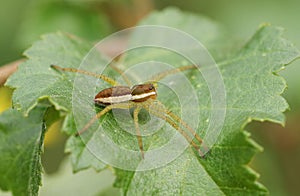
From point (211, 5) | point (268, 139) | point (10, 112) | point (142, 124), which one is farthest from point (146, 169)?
point (211, 5)

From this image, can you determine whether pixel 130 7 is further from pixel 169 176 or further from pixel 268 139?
pixel 169 176

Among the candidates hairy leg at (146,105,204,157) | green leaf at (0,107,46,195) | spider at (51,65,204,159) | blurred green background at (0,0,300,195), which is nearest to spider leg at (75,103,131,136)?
spider at (51,65,204,159)

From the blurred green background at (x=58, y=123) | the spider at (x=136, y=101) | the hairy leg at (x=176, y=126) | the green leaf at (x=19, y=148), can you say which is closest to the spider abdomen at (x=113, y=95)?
the spider at (x=136, y=101)

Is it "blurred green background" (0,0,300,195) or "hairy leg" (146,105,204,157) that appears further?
"blurred green background" (0,0,300,195)

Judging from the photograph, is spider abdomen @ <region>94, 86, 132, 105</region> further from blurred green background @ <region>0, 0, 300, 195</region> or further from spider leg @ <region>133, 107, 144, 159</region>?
blurred green background @ <region>0, 0, 300, 195</region>

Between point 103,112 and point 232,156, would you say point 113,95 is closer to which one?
point 103,112

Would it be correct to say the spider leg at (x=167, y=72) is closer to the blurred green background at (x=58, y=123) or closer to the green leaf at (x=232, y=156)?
the green leaf at (x=232, y=156)

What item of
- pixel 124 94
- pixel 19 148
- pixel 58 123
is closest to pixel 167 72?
pixel 124 94

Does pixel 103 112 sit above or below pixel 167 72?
below
